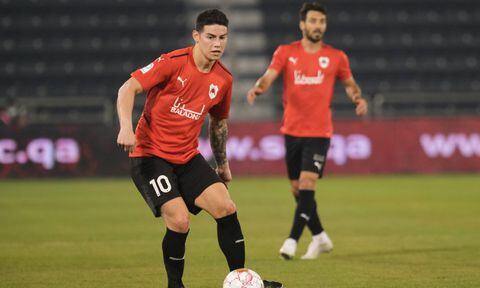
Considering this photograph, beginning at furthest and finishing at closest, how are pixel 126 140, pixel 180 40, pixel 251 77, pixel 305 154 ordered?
pixel 251 77
pixel 180 40
pixel 305 154
pixel 126 140

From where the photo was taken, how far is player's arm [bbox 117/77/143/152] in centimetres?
605

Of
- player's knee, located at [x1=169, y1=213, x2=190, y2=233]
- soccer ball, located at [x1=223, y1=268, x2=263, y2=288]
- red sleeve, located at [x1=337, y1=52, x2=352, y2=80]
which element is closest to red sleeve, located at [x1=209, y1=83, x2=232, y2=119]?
player's knee, located at [x1=169, y1=213, x2=190, y2=233]

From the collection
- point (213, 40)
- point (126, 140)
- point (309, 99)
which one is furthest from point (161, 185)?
point (309, 99)

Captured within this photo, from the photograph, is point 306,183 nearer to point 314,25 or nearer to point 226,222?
point 314,25

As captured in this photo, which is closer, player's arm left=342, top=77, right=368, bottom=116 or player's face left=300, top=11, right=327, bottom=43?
player's face left=300, top=11, right=327, bottom=43

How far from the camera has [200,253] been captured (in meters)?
9.52

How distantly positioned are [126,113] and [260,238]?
15.7 ft

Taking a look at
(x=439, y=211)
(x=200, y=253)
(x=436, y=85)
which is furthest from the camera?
(x=436, y=85)

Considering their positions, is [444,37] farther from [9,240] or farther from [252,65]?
[9,240]

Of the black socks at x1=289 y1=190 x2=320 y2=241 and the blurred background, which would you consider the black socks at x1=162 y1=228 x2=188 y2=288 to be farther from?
the blurred background

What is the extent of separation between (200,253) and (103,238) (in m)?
1.72

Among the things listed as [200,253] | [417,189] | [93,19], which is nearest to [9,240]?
[200,253]

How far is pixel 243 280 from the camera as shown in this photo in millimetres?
6426

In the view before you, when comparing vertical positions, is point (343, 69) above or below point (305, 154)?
above
